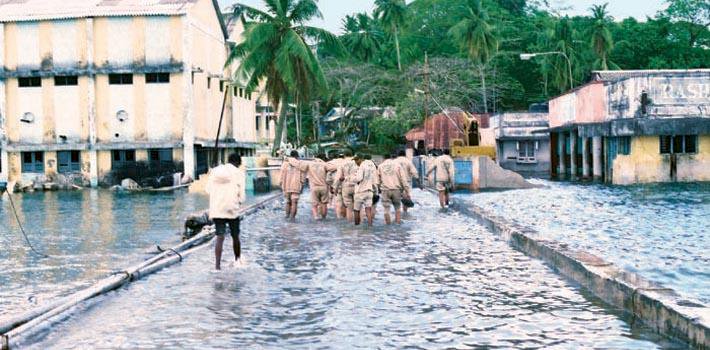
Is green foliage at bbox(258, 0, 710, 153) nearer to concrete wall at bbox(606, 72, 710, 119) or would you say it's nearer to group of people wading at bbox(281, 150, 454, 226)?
concrete wall at bbox(606, 72, 710, 119)

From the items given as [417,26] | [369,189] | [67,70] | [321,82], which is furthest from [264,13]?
[417,26]

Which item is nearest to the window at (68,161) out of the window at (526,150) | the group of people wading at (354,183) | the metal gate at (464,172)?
the metal gate at (464,172)

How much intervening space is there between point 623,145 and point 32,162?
95.0 ft

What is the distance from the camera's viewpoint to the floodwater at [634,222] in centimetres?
1209

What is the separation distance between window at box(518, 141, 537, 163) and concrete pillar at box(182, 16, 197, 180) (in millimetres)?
23503

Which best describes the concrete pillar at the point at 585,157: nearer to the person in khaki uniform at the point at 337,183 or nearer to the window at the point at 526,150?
the window at the point at 526,150

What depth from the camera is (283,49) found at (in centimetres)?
4131

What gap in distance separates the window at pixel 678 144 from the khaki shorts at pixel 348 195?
2113cm

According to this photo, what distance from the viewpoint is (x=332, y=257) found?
13.3 meters

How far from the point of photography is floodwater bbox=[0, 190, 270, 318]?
35.3ft

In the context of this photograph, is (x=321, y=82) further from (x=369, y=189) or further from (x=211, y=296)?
(x=211, y=296)

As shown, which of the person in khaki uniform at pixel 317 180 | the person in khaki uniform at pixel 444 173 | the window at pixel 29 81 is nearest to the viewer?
the person in khaki uniform at pixel 317 180

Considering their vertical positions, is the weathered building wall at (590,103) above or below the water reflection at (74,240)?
above

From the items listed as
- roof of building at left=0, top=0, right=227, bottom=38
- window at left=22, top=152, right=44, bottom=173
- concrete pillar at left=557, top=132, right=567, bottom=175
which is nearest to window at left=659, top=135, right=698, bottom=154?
concrete pillar at left=557, top=132, right=567, bottom=175
